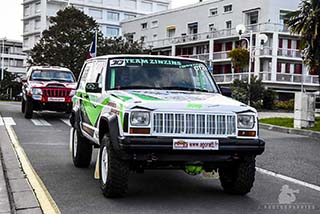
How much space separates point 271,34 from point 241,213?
4714cm

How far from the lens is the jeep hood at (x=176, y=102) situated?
6.40 meters

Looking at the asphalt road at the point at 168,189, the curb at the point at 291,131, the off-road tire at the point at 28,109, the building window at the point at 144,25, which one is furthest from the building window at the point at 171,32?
the asphalt road at the point at 168,189

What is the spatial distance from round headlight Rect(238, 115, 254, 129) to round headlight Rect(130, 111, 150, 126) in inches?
47.2

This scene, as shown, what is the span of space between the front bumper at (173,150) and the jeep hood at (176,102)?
401 millimetres

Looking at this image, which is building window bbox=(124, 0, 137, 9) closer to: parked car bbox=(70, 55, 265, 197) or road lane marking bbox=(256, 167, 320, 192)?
road lane marking bbox=(256, 167, 320, 192)

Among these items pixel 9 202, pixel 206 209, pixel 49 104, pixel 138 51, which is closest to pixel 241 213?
pixel 206 209

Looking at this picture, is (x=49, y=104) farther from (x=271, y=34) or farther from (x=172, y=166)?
(x=271, y=34)

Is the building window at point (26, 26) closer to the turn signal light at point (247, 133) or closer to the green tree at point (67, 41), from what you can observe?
the green tree at point (67, 41)

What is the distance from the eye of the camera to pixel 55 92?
18344 millimetres

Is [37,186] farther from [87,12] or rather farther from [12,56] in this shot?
[12,56]

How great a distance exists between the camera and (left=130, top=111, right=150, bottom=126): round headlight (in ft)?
20.7

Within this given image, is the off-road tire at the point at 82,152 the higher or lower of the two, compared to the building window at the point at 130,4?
lower

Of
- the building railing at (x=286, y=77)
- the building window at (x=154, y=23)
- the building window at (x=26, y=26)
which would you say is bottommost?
the building railing at (x=286, y=77)

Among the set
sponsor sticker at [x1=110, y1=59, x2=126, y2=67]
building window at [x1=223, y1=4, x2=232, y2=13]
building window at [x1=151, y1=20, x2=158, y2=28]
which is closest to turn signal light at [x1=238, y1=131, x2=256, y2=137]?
sponsor sticker at [x1=110, y1=59, x2=126, y2=67]
